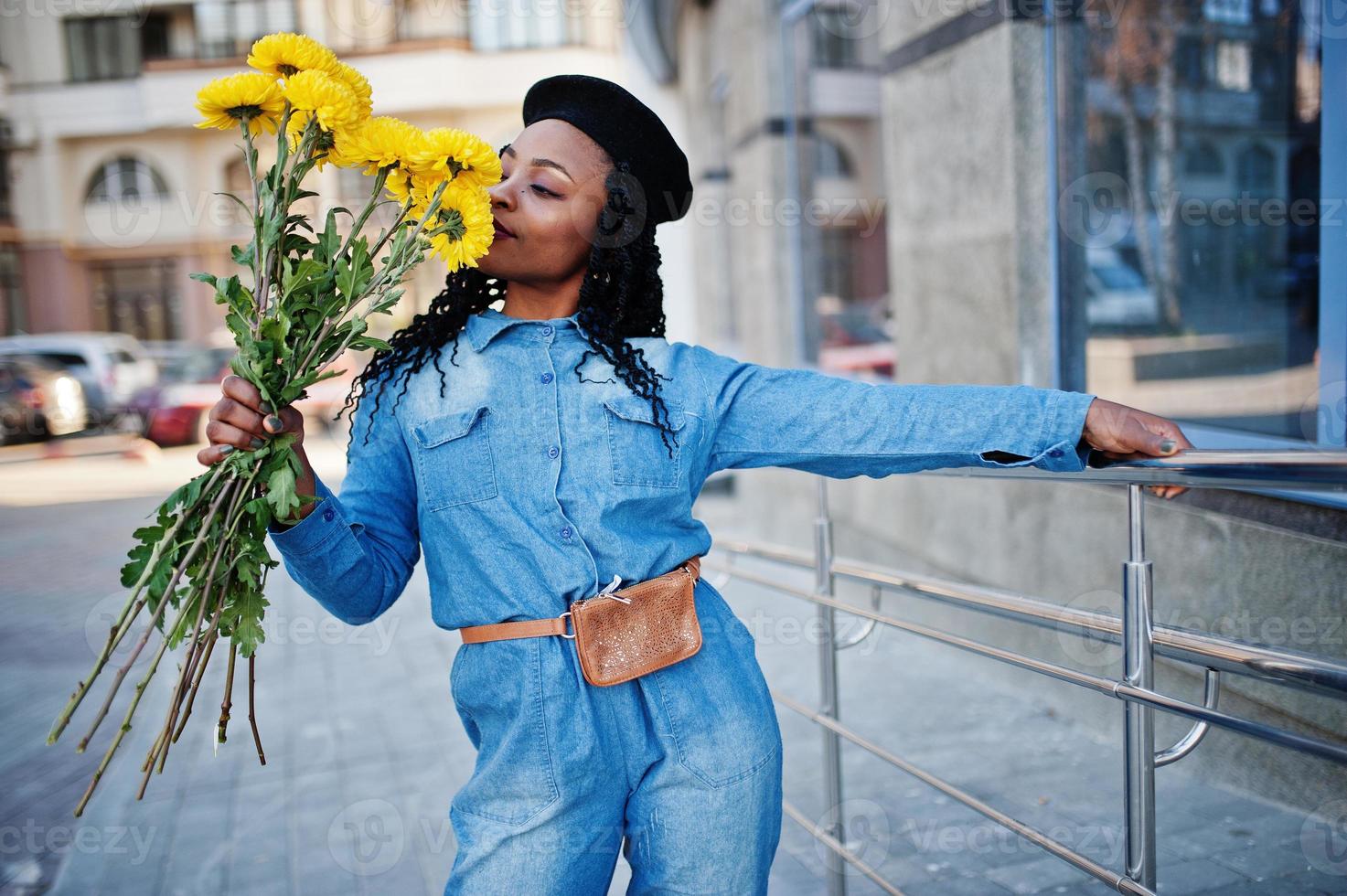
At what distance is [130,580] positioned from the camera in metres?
1.52

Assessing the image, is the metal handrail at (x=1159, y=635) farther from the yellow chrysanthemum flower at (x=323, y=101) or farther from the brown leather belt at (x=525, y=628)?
the yellow chrysanthemum flower at (x=323, y=101)

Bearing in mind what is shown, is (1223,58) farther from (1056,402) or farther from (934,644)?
(1056,402)

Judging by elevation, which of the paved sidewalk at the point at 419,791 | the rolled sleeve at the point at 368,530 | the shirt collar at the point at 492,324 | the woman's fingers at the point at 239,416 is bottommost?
the paved sidewalk at the point at 419,791

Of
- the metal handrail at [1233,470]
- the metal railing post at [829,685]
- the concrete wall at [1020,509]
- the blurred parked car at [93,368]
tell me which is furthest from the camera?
the blurred parked car at [93,368]

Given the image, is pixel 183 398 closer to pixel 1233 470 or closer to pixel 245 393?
pixel 245 393

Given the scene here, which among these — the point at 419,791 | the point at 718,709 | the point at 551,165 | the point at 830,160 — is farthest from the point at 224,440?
the point at 830,160

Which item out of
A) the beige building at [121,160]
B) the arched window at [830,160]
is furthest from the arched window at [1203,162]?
the beige building at [121,160]

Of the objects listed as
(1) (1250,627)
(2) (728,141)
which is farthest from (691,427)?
(2) (728,141)

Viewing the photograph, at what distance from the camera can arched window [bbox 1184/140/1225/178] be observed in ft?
18.1

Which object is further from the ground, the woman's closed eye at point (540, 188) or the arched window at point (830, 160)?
the arched window at point (830, 160)

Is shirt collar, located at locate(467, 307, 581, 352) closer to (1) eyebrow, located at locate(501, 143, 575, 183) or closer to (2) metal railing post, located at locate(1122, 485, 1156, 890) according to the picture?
(1) eyebrow, located at locate(501, 143, 575, 183)

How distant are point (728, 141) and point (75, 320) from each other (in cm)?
2364

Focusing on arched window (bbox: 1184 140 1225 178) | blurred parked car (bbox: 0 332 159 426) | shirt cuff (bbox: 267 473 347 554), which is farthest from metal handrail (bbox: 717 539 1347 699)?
blurred parked car (bbox: 0 332 159 426)

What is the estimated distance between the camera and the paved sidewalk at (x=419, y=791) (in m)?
3.11
